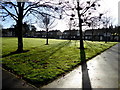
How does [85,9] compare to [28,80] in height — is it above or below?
above

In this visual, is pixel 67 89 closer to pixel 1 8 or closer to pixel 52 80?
pixel 52 80

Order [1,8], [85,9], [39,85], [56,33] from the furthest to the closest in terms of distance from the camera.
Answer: [56,33] → [85,9] → [1,8] → [39,85]

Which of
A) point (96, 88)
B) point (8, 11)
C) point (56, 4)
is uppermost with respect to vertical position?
point (56, 4)

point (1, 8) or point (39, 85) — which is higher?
point (1, 8)

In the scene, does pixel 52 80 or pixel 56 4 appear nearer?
pixel 52 80

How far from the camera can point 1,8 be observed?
9461 mm

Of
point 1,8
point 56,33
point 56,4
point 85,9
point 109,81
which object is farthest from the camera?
point 56,33

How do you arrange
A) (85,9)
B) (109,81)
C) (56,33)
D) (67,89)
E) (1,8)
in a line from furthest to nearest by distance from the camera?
(56,33)
(85,9)
(1,8)
(109,81)
(67,89)

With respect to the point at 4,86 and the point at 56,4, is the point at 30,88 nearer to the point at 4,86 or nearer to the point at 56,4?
the point at 4,86

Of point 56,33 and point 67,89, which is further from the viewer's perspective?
point 56,33

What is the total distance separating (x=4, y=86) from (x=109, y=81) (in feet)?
14.4

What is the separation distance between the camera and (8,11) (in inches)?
386

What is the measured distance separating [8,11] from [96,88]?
1113cm

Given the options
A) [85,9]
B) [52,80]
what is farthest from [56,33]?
[52,80]
